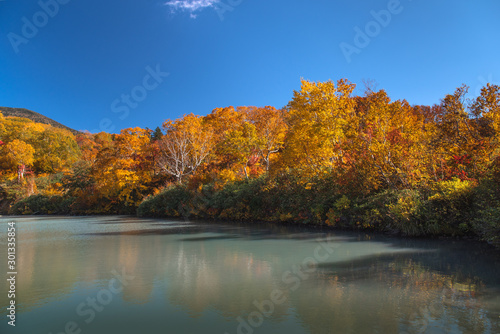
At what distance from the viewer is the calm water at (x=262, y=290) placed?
3.97 meters

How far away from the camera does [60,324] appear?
4.11 meters

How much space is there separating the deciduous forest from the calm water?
1.75m

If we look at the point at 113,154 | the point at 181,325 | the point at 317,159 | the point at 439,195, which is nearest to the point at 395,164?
the point at 439,195

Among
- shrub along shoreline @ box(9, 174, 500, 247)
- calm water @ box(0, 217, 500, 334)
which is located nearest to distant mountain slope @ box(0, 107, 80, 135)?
shrub along shoreline @ box(9, 174, 500, 247)

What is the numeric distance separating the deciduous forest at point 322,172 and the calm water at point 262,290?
5.75ft

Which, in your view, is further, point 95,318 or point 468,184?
point 468,184

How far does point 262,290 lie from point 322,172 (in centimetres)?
1164

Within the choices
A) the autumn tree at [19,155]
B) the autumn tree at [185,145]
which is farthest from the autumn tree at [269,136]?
the autumn tree at [19,155]

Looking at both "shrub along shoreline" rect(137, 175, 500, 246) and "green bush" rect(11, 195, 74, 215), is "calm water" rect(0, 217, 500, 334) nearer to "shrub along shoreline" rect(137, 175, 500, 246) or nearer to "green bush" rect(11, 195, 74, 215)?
"shrub along shoreline" rect(137, 175, 500, 246)

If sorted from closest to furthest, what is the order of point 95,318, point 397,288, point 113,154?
point 95,318 → point 397,288 → point 113,154

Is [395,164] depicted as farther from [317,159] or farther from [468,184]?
[317,159]

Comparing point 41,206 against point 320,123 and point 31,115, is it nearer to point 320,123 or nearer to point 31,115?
point 320,123

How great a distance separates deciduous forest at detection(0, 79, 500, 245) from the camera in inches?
429

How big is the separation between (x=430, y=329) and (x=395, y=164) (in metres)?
9.70
